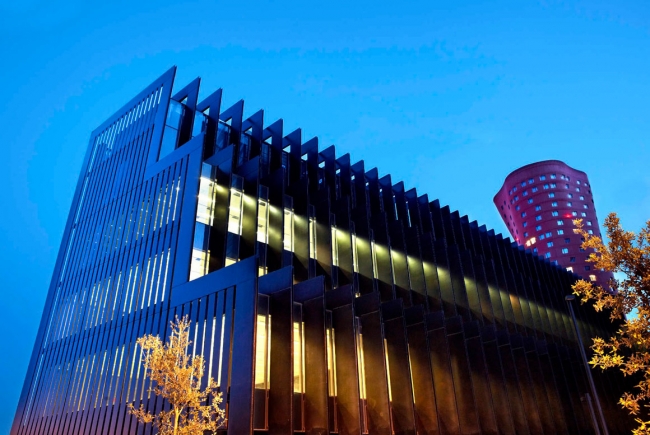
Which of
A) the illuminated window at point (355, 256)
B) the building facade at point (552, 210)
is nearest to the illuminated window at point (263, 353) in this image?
the illuminated window at point (355, 256)

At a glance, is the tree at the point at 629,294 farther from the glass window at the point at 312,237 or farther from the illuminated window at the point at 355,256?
the illuminated window at the point at 355,256

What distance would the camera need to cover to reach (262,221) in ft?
102

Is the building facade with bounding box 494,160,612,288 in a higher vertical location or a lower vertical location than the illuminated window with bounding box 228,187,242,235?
higher

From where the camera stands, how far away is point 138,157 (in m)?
37.5

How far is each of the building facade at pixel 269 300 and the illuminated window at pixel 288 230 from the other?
0.16 metres

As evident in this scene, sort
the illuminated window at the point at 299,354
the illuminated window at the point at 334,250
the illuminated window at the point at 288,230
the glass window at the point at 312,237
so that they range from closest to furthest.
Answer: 1. the illuminated window at the point at 299,354
2. the illuminated window at the point at 288,230
3. the glass window at the point at 312,237
4. the illuminated window at the point at 334,250

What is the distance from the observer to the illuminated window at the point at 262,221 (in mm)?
30406

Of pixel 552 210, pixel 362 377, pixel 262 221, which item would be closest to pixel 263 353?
pixel 362 377

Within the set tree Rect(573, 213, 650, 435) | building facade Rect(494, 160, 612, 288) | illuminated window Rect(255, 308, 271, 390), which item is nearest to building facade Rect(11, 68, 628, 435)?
illuminated window Rect(255, 308, 271, 390)

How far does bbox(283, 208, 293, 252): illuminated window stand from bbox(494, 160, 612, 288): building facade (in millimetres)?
110041

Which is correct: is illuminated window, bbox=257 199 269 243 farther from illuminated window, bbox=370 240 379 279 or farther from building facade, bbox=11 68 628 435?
illuminated window, bbox=370 240 379 279

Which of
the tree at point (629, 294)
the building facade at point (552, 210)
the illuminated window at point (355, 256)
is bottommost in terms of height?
the tree at point (629, 294)

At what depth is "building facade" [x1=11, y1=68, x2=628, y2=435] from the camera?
23.5 metres

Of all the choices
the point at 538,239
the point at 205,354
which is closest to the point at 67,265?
the point at 205,354
